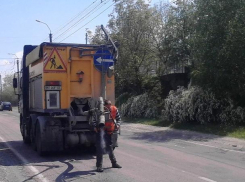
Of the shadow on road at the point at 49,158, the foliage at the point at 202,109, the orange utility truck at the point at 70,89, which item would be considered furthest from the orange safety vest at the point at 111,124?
the foliage at the point at 202,109

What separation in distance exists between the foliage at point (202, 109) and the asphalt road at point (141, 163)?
4170 millimetres

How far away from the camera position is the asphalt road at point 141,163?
938 cm

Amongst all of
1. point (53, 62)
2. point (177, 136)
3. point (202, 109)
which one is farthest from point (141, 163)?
point (202, 109)

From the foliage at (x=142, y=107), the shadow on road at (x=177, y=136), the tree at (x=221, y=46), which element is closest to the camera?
the shadow on road at (x=177, y=136)

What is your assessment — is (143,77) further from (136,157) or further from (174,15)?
(136,157)

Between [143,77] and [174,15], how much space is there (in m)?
5.44

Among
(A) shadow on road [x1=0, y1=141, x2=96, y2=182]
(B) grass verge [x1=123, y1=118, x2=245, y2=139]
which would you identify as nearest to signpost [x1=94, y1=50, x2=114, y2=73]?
(A) shadow on road [x1=0, y1=141, x2=96, y2=182]

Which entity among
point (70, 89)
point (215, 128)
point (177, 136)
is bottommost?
point (177, 136)

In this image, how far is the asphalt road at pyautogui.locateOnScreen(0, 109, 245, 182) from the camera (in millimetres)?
9383

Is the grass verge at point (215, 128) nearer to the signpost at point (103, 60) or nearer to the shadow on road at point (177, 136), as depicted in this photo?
the shadow on road at point (177, 136)

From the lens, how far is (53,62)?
1246 centimetres

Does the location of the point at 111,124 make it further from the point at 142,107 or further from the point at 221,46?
the point at 142,107

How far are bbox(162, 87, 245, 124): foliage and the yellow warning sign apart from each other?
35.4ft

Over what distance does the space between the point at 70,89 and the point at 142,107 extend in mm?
17704
